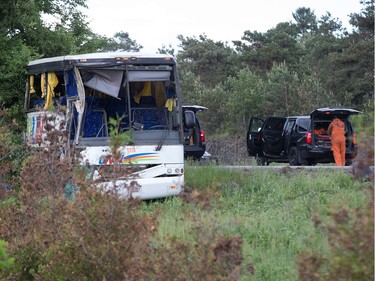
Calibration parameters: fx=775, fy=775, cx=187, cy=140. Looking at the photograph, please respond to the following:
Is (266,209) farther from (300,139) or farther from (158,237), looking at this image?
(300,139)

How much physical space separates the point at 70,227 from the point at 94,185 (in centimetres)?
48

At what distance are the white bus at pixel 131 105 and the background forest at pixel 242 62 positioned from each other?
326 cm

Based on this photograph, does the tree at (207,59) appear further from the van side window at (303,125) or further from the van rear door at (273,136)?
the van side window at (303,125)

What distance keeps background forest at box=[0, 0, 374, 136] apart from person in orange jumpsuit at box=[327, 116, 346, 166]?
2.34m

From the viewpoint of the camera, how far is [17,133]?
1844 cm

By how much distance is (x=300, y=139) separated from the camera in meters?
24.4

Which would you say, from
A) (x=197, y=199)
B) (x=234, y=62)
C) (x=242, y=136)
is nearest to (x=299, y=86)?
(x=242, y=136)

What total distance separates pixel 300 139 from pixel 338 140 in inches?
79.2

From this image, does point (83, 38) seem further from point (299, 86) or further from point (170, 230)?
point (299, 86)

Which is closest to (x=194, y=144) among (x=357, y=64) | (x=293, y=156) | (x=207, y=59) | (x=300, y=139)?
(x=293, y=156)

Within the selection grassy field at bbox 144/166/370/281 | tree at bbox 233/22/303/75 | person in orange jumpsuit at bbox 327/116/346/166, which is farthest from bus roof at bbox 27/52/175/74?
tree at bbox 233/22/303/75

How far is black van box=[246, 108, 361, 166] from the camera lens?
2375 centimetres

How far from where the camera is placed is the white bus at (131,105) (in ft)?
51.1

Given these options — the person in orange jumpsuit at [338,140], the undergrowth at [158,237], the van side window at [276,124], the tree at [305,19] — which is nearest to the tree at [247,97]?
the van side window at [276,124]
